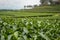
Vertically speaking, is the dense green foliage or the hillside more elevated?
the dense green foliage

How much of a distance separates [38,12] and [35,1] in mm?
500

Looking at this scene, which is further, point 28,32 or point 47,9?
point 47,9

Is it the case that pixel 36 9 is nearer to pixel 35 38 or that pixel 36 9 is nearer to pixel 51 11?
pixel 51 11

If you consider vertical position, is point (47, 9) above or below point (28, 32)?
below

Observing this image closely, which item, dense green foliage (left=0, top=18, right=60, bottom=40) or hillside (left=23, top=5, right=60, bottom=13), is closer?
dense green foliage (left=0, top=18, right=60, bottom=40)

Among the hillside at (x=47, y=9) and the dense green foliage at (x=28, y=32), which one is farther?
the hillside at (x=47, y=9)

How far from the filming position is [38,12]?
20.8 feet

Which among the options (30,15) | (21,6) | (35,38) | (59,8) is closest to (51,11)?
(59,8)

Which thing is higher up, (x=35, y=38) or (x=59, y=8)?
(x=35, y=38)

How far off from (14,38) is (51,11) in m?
4.53

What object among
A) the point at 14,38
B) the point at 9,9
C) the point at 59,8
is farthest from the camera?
the point at 59,8

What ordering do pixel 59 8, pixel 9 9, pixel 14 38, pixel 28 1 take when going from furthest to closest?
pixel 59 8, pixel 28 1, pixel 9 9, pixel 14 38

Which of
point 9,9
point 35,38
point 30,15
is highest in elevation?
point 35,38

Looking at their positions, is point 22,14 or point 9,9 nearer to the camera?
point 9,9
